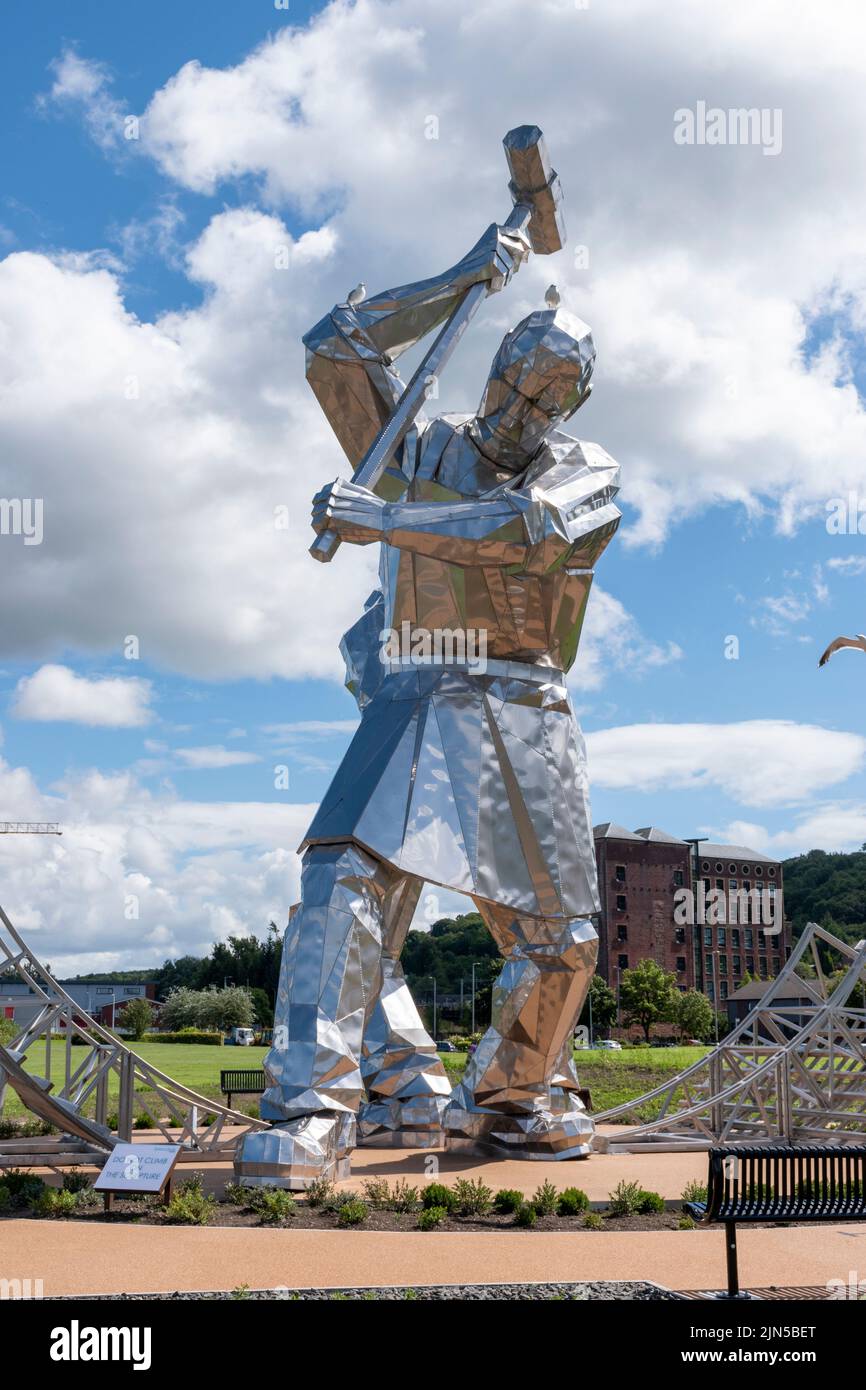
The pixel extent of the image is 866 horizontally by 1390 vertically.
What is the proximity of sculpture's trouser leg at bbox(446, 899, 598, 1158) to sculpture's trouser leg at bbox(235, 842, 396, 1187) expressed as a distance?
177 centimetres

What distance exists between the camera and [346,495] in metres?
9.54

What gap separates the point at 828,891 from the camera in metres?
79.2

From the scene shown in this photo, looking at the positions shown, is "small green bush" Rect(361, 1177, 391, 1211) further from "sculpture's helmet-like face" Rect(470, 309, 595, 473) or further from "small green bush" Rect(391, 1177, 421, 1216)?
"sculpture's helmet-like face" Rect(470, 309, 595, 473)

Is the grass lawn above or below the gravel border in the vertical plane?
below

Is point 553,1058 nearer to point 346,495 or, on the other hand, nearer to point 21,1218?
point 21,1218

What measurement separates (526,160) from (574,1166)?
30.7 feet

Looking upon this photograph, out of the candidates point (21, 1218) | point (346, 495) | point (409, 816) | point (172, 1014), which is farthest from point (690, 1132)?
point (172, 1014)

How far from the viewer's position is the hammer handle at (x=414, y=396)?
31.3ft


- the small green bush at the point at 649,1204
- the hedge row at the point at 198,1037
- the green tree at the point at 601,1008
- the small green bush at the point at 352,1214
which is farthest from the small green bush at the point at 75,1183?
the green tree at the point at 601,1008

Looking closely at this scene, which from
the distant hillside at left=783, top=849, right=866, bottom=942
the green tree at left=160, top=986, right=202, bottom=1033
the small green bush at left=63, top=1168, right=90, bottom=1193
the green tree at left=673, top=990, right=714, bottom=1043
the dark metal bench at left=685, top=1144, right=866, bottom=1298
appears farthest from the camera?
the distant hillside at left=783, top=849, right=866, bottom=942

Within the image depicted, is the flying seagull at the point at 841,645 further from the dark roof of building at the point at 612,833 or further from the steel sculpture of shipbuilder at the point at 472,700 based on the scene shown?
the dark roof of building at the point at 612,833

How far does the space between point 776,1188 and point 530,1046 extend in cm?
422

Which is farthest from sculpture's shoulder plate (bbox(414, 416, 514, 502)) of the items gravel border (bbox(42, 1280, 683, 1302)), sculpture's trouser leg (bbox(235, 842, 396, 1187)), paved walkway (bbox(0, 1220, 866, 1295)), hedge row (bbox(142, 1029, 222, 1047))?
hedge row (bbox(142, 1029, 222, 1047))

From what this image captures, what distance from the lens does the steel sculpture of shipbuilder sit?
988 centimetres
